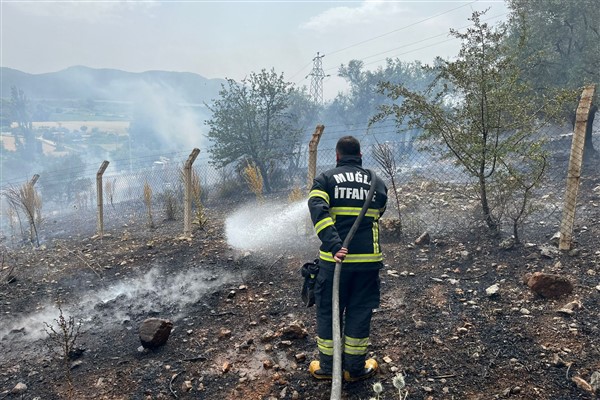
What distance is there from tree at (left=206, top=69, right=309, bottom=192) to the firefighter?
481 inches

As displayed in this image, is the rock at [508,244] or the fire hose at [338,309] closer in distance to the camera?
the fire hose at [338,309]

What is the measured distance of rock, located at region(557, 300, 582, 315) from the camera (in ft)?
11.1

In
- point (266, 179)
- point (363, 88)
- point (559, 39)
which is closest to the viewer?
point (559, 39)

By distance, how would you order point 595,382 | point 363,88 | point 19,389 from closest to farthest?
point 595,382
point 19,389
point 363,88

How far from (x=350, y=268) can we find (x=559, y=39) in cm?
1245

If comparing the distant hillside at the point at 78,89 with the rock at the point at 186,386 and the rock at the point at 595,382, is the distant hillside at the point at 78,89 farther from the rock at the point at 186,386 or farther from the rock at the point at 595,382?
the rock at the point at 595,382

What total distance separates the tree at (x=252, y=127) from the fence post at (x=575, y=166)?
11.5m

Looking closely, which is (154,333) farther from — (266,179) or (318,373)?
(266,179)

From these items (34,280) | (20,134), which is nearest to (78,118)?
(20,134)

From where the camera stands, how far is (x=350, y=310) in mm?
3031

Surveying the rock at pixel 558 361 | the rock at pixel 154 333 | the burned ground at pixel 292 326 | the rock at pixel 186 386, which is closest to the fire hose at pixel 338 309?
the burned ground at pixel 292 326

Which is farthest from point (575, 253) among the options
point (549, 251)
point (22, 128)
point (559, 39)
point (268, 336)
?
point (22, 128)

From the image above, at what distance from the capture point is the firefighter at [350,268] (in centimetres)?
292

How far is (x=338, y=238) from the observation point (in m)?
2.78
